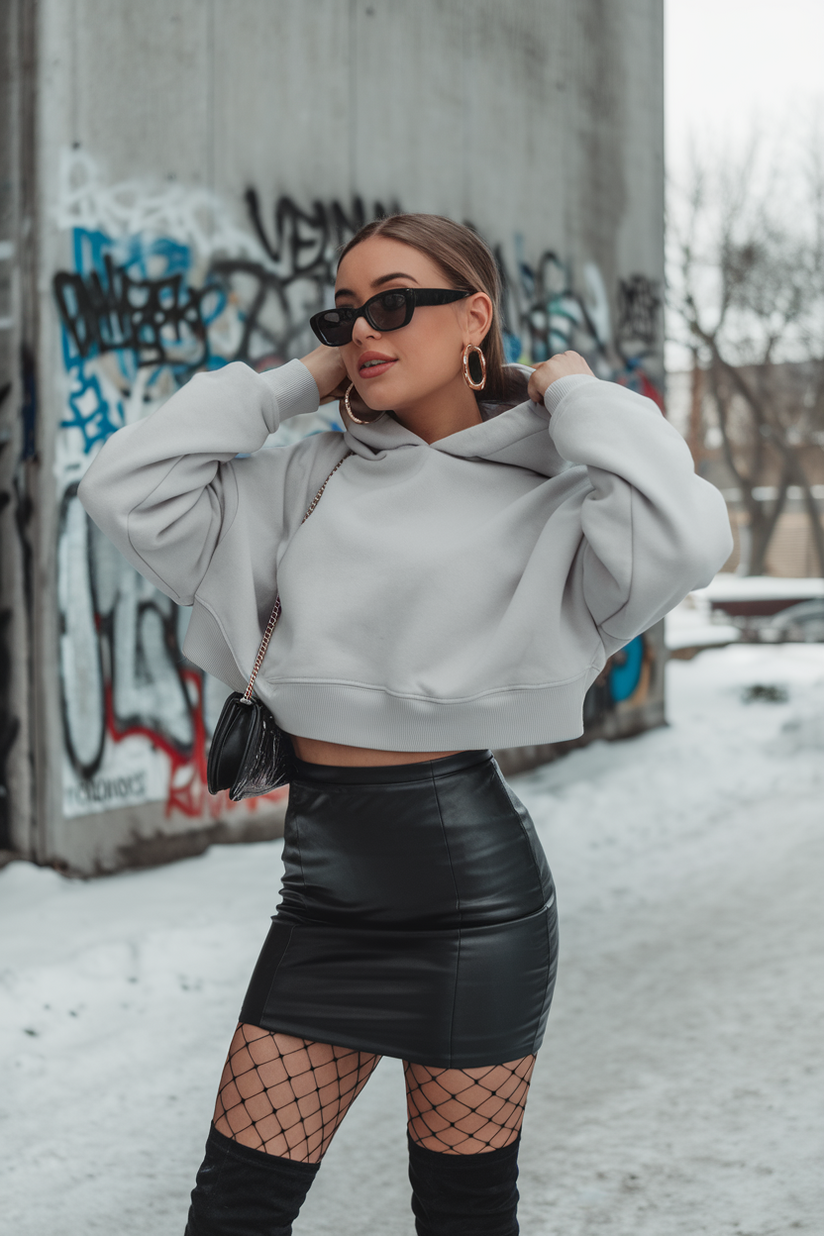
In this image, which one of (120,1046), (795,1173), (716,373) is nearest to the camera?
(795,1173)

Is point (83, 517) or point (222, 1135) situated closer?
point (222, 1135)

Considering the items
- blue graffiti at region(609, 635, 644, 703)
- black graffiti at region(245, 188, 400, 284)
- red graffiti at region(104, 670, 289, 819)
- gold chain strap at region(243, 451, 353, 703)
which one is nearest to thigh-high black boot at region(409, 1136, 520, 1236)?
gold chain strap at region(243, 451, 353, 703)

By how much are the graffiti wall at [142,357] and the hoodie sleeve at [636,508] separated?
3546 millimetres

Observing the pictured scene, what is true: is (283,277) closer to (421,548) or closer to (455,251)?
(455,251)

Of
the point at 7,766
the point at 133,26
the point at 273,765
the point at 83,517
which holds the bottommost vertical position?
the point at 7,766

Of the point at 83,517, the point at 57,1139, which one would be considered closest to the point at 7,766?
the point at 83,517

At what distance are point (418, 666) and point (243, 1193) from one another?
2.59 ft

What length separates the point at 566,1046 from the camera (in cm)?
367

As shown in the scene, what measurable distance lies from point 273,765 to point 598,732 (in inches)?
256

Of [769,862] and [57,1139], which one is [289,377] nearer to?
[57,1139]

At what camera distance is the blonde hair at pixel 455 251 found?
72.6 inches

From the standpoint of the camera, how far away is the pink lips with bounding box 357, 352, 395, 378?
6.03ft

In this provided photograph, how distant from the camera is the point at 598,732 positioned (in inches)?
321

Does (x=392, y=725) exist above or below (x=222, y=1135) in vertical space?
above
